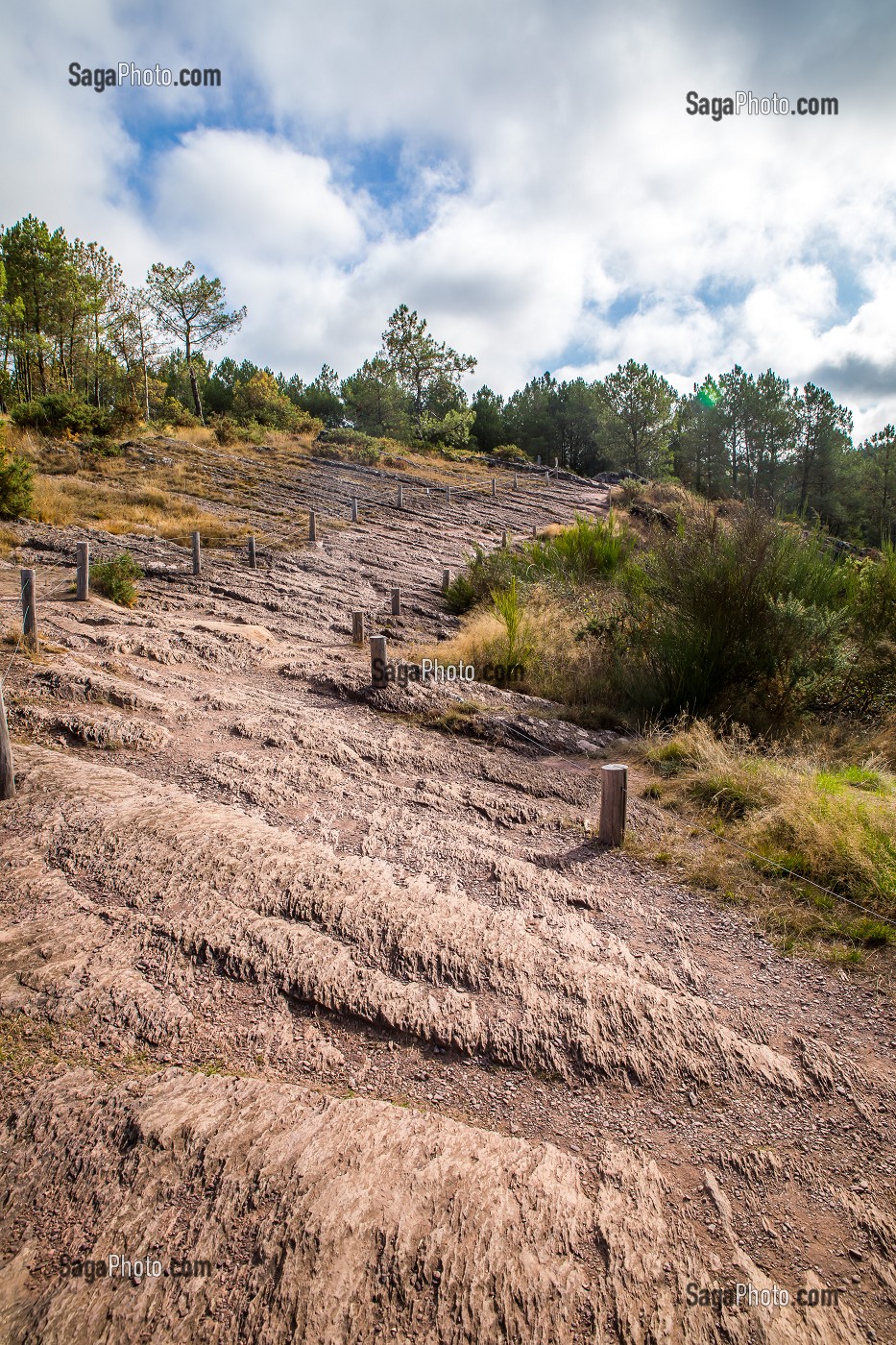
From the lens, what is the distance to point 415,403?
53531 mm

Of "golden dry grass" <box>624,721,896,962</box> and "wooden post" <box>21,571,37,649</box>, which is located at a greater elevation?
"wooden post" <box>21,571,37,649</box>

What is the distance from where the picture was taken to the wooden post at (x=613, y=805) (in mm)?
5148

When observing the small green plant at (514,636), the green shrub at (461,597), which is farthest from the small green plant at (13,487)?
the small green plant at (514,636)

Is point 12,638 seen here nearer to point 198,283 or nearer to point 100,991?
point 100,991

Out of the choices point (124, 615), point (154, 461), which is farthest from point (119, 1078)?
point (154, 461)

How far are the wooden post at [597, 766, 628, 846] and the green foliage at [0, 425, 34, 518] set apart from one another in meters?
15.3

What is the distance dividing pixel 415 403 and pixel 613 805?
2104 inches

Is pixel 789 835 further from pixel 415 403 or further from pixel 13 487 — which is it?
pixel 415 403

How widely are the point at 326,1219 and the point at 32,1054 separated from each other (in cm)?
148

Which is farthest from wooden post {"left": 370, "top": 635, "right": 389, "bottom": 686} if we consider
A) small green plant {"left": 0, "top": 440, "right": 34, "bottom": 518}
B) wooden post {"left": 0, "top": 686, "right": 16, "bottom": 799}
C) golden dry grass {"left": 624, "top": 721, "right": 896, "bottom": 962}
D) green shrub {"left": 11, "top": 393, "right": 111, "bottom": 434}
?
green shrub {"left": 11, "top": 393, "right": 111, "bottom": 434}

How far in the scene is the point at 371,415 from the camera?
47.0 metres

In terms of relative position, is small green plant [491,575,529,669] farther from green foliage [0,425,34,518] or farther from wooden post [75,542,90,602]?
green foliage [0,425,34,518]

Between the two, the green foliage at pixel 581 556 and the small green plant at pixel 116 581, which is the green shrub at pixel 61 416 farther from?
the green foliage at pixel 581 556

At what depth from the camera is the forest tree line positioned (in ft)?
98.3
